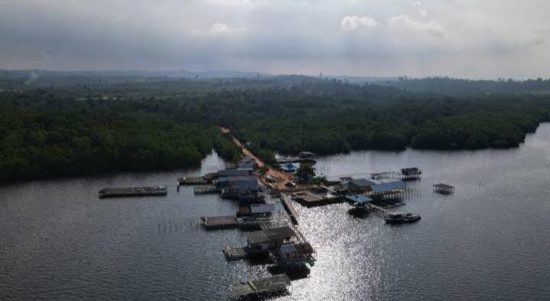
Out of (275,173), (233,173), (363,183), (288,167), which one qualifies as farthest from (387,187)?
(233,173)

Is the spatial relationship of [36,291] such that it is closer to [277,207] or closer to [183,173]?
[277,207]

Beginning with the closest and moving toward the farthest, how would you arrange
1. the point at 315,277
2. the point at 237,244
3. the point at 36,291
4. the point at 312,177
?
1. the point at 36,291
2. the point at 315,277
3. the point at 237,244
4. the point at 312,177

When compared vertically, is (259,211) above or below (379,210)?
above

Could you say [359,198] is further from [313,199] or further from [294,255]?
[294,255]

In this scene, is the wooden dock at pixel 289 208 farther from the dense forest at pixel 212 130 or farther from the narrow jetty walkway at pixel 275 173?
the dense forest at pixel 212 130

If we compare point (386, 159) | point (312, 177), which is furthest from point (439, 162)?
point (312, 177)

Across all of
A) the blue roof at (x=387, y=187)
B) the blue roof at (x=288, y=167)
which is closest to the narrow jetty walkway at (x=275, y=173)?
the blue roof at (x=288, y=167)
